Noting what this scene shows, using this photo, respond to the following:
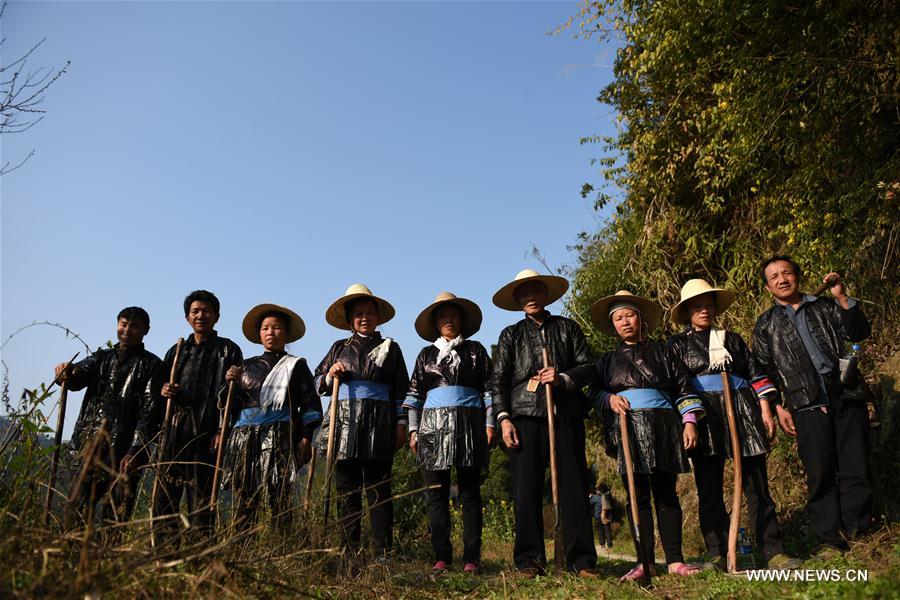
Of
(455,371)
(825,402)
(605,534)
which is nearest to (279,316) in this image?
(455,371)

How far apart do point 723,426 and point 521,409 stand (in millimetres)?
1663

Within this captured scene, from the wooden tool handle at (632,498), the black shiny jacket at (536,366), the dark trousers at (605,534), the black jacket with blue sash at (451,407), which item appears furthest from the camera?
the dark trousers at (605,534)

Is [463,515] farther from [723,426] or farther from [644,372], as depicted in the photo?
[723,426]

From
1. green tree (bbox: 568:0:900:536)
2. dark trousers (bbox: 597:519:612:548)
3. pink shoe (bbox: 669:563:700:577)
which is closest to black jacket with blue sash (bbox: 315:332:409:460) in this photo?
pink shoe (bbox: 669:563:700:577)

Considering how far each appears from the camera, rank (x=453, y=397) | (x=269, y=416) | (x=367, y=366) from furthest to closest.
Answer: (x=367, y=366)
(x=453, y=397)
(x=269, y=416)

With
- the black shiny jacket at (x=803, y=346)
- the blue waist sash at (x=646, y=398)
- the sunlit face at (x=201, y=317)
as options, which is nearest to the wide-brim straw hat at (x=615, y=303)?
the blue waist sash at (x=646, y=398)

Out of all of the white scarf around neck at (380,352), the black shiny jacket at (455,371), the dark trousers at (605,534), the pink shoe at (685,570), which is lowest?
the dark trousers at (605,534)

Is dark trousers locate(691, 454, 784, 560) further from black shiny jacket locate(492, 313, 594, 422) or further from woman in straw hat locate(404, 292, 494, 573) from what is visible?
woman in straw hat locate(404, 292, 494, 573)

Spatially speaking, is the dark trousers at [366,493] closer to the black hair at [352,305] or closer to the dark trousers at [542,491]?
the dark trousers at [542,491]

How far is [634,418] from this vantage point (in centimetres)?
489

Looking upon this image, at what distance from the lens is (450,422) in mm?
5207

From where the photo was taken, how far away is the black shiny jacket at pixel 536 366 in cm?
489

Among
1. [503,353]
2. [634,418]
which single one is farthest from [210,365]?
[634,418]

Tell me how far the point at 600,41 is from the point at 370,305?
5904 millimetres
